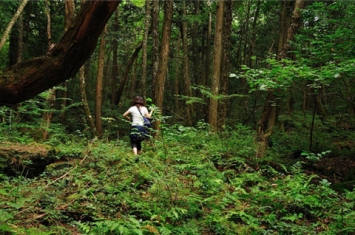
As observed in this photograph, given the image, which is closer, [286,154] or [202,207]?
[202,207]

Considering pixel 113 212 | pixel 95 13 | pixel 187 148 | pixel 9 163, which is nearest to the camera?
pixel 95 13

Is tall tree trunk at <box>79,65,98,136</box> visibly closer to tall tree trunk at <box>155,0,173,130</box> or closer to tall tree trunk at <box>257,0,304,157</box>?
tall tree trunk at <box>155,0,173,130</box>

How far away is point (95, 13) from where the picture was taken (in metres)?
2.71

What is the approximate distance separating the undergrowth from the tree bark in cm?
162

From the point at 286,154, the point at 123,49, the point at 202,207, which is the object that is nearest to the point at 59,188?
the point at 202,207

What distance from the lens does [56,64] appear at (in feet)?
9.62

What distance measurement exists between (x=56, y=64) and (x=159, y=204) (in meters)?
2.96

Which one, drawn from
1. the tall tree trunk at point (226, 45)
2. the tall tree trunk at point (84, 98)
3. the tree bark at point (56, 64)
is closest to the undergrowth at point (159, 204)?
the tree bark at point (56, 64)

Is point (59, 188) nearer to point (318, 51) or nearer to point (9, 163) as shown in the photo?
point (9, 163)

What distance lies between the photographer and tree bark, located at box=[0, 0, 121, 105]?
279 cm

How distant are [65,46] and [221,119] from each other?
10026mm

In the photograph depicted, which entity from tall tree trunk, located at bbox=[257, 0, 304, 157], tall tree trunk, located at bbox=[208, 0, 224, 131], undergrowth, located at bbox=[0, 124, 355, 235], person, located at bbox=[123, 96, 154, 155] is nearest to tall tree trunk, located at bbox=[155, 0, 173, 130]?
tall tree trunk, located at bbox=[208, 0, 224, 131]

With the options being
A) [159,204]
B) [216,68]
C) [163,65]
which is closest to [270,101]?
[216,68]

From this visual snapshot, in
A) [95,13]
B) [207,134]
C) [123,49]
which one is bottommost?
[207,134]
